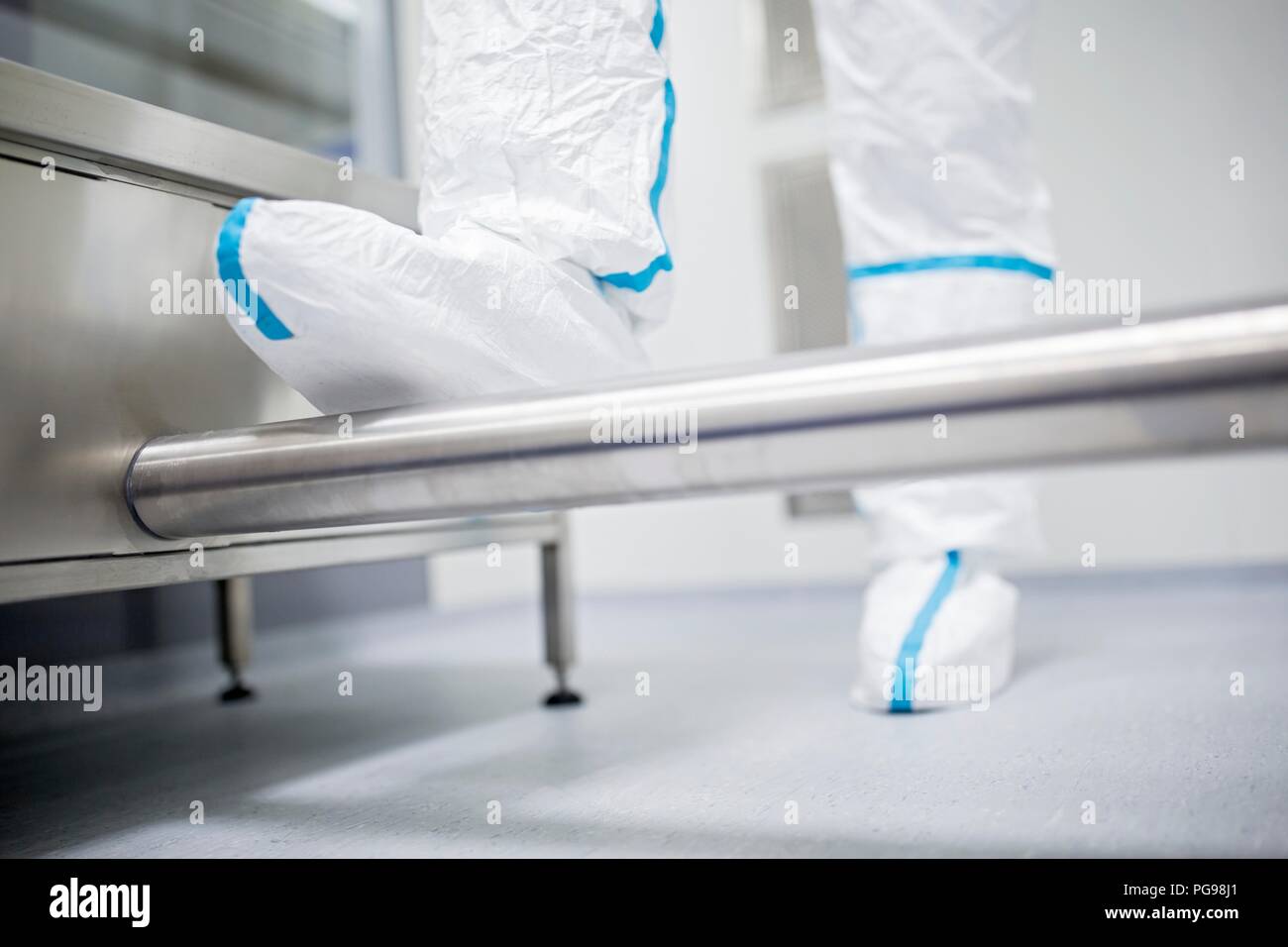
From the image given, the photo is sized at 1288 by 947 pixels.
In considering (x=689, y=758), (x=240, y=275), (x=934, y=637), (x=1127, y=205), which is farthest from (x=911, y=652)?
(x=1127, y=205)

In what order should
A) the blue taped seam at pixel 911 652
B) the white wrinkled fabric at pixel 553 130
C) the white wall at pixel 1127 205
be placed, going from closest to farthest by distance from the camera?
the white wrinkled fabric at pixel 553 130 → the blue taped seam at pixel 911 652 → the white wall at pixel 1127 205

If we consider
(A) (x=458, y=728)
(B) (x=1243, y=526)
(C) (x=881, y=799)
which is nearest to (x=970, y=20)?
(C) (x=881, y=799)

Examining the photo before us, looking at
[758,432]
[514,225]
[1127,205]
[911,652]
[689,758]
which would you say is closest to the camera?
[758,432]

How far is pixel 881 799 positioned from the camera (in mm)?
646

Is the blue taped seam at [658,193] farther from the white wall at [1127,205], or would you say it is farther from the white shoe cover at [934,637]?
the white wall at [1127,205]

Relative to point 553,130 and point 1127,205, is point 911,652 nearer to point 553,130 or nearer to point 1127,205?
point 553,130

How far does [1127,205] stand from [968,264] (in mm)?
874

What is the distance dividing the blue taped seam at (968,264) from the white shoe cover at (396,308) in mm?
439

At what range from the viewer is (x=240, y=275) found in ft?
1.88

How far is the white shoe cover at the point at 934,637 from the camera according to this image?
919 millimetres

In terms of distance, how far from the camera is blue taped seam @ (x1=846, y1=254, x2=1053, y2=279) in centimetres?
101

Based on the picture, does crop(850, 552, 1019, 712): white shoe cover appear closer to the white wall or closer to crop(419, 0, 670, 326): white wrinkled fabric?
crop(419, 0, 670, 326): white wrinkled fabric

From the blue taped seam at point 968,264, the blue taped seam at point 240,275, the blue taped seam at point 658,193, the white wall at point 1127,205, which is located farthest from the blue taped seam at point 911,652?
the white wall at point 1127,205

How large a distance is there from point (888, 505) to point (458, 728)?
0.50 metres
